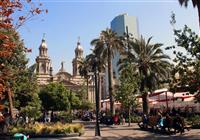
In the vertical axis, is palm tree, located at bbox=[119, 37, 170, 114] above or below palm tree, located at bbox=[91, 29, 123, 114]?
below

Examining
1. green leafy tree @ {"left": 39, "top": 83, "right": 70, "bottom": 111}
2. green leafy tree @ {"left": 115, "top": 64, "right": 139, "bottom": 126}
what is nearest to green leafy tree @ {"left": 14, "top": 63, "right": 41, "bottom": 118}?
green leafy tree @ {"left": 115, "top": 64, "right": 139, "bottom": 126}

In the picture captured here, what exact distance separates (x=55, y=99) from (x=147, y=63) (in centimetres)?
3104

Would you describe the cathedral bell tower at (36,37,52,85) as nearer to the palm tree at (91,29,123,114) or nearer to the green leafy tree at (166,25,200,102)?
the palm tree at (91,29,123,114)

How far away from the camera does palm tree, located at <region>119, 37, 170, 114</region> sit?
38750mm

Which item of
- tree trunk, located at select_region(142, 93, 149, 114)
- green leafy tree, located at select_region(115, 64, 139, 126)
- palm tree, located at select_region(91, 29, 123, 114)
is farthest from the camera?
palm tree, located at select_region(91, 29, 123, 114)

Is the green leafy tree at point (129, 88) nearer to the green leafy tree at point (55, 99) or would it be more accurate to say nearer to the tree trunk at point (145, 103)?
the tree trunk at point (145, 103)

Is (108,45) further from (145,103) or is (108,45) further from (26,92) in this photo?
(26,92)

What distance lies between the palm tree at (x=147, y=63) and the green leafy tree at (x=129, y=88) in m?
0.79

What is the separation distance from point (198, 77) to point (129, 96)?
17.7 m

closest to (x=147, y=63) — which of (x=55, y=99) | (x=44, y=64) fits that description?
(x=55, y=99)

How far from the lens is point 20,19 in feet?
31.5

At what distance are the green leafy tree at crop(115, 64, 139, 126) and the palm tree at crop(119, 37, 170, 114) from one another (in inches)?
30.9

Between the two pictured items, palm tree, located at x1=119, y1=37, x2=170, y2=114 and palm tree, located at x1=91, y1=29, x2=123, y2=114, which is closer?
palm tree, located at x1=119, y1=37, x2=170, y2=114

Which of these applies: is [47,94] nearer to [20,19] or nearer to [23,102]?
[23,102]
